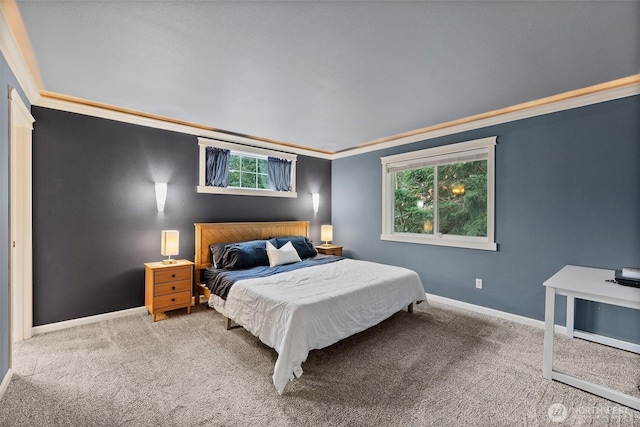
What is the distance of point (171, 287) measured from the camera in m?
3.52

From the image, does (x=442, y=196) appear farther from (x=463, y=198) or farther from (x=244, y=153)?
(x=244, y=153)

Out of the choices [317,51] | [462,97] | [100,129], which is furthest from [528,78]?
[100,129]

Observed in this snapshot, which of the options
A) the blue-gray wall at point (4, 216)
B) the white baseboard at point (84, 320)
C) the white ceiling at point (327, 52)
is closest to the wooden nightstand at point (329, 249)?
the white ceiling at point (327, 52)

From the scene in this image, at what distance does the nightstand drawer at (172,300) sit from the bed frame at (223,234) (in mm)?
244

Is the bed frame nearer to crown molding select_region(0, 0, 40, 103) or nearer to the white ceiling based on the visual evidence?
the white ceiling

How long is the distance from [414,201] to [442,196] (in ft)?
1.56

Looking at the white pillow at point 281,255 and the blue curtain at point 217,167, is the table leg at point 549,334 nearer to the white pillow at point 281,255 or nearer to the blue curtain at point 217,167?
the white pillow at point 281,255

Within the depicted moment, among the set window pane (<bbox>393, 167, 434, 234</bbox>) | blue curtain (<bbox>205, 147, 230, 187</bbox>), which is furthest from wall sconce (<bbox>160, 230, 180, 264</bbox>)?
window pane (<bbox>393, 167, 434, 234</bbox>)

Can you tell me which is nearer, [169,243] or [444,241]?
[169,243]

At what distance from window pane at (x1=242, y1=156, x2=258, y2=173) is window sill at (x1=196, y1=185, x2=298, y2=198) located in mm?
358

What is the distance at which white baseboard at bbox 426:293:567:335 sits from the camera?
323 centimetres

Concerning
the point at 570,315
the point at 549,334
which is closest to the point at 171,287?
the point at 549,334

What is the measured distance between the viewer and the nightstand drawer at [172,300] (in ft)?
11.2

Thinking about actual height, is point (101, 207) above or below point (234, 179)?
below
